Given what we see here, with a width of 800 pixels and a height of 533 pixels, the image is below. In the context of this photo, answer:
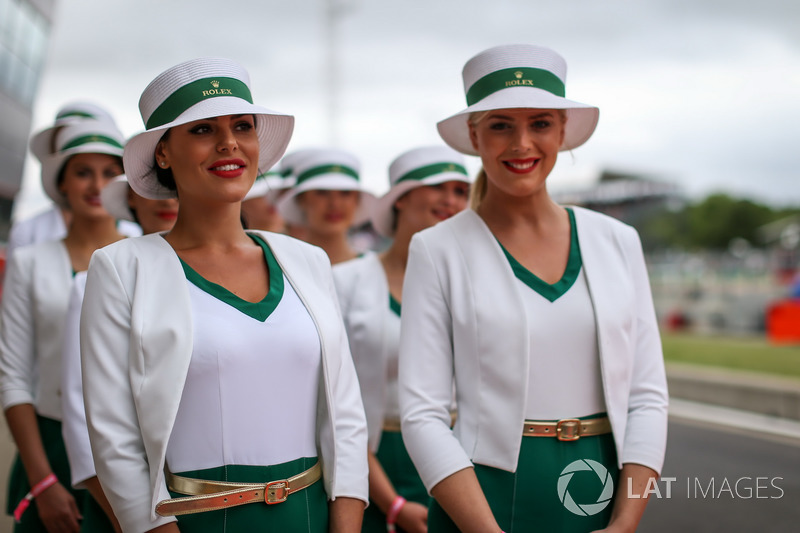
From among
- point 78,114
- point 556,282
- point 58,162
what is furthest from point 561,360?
point 78,114

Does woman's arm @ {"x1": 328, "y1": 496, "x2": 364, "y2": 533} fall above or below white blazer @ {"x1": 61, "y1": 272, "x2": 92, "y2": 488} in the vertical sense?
below

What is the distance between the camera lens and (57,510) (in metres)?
2.97

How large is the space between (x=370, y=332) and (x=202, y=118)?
158 cm

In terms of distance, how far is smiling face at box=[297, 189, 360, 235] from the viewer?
4719 mm

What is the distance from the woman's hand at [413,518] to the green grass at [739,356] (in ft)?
25.2

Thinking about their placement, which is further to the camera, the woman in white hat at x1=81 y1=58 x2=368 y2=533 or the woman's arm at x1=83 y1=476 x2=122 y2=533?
the woman's arm at x1=83 y1=476 x2=122 y2=533

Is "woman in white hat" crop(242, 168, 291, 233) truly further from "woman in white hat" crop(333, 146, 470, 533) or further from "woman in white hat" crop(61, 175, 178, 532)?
"woman in white hat" crop(61, 175, 178, 532)

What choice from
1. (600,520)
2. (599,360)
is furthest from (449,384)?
(600,520)

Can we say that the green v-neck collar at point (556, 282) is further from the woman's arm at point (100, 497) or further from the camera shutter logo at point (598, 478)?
the woman's arm at point (100, 497)

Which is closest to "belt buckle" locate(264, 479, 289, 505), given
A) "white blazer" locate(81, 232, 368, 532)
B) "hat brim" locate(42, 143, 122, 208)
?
"white blazer" locate(81, 232, 368, 532)

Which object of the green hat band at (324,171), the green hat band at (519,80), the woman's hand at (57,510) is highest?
the green hat band at (324,171)

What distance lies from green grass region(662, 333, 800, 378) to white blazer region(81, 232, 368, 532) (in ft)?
29.8

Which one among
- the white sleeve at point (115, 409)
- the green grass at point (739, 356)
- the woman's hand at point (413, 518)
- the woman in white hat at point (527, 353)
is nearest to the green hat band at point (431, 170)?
the woman in white hat at point (527, 353)

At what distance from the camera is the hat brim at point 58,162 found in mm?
3549
